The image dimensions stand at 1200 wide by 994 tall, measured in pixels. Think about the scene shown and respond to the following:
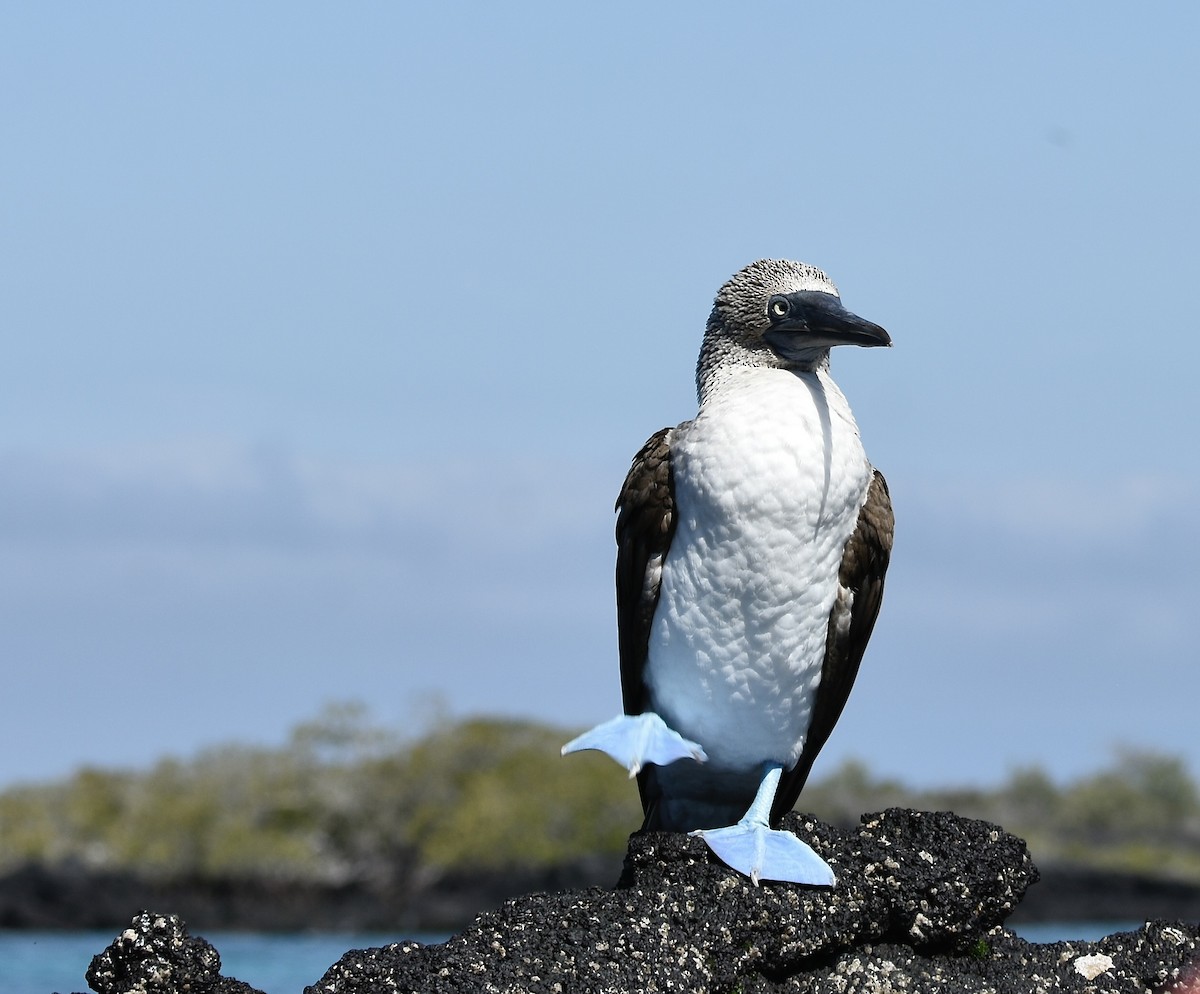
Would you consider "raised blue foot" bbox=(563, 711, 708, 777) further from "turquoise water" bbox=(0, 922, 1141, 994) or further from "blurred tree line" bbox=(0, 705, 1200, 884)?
"blurred tree line" bbox=(0, 705, 1200, 884)

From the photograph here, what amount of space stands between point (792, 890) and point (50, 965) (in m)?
13.7

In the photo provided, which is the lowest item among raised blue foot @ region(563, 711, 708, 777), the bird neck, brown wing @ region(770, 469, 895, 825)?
raised blue foot @ region(563, 711, 708, 777)

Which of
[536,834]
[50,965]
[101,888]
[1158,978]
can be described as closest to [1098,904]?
[536,834]

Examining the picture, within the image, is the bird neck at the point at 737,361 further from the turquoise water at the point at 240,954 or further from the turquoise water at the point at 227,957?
the turquoise water at the point at 227,957

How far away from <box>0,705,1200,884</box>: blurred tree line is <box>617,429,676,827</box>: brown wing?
2351 cm

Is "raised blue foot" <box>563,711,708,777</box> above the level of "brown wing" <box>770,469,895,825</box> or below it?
below

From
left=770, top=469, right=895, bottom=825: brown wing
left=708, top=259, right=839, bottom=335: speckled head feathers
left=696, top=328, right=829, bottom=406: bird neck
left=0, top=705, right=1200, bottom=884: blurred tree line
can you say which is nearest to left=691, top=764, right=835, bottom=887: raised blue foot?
left=770, top=469, right=895, bottom=825: brown wing

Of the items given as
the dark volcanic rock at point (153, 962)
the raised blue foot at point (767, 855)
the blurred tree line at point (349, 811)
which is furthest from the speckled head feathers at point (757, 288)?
the blurred tree line at point (349, 811)

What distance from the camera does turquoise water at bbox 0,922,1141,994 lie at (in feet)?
50.5

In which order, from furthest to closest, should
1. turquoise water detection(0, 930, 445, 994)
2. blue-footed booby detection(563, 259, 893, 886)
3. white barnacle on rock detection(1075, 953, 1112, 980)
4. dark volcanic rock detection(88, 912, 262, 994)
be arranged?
turquoise water detection(0, 930, 445, 994), blue-footed booby detection(563, 259, 893, 886), white barnacle on rock detection(1075, 953, 1112, 980), dark volcanic rock detection(88, 912, 262, 994)

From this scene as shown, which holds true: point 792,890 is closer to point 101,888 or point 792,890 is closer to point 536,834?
point 101,888

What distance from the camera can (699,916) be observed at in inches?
266

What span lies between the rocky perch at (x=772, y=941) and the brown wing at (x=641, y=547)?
3.07ft

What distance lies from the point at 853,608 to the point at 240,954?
14.3m
